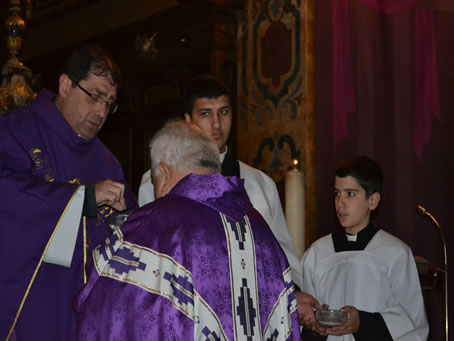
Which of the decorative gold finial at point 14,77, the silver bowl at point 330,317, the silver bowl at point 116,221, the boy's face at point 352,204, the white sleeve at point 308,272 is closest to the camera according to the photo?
the silver bowl at point 116,221

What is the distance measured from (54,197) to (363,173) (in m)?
1.67

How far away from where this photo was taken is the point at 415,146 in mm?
5109

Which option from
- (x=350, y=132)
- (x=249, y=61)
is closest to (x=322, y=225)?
(x=350, y=132)

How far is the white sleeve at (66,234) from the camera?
11.4ft

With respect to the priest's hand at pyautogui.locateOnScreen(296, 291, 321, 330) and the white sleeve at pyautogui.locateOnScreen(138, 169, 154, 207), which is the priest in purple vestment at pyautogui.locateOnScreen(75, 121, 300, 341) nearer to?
the priest's hand at pyautogui.locateOnScreen(296, 291, 321, 330)

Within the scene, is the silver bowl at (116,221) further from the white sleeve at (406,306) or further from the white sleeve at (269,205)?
the white sleeve at (406,306)

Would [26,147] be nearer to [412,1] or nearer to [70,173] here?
[70,173]

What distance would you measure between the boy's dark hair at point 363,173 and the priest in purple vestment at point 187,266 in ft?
4.11

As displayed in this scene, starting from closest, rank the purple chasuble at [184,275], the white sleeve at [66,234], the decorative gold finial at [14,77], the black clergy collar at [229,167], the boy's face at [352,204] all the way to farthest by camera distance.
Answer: the purple chasuble at [184,275]
the white sleeve at [66,234]
the boy's face at [352,204]
the black clergy collar at [229,167]
the decorative gold finial at [14,77]

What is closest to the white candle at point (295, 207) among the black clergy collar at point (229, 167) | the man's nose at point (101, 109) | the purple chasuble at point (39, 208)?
the black clergy collar at point (229, 167)

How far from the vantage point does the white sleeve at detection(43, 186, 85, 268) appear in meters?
3.49

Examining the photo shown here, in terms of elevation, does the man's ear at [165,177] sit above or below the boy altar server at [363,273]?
above

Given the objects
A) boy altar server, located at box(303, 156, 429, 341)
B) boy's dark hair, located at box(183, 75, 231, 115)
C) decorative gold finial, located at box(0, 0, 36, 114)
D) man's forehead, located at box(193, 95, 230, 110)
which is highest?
decorative gold finial, located at box(0, 0, 36, 114)

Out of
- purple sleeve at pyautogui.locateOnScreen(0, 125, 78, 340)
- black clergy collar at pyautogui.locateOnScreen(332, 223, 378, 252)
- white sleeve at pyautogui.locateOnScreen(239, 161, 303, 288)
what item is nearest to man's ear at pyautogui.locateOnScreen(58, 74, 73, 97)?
purple sleeve at pyautogui.locateOnScreen(0, 125, 78, 340)
